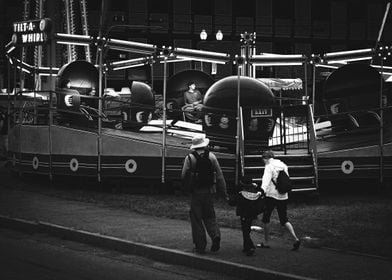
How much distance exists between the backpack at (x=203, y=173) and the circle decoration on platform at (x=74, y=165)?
8137 mm

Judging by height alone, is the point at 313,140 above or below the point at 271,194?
above

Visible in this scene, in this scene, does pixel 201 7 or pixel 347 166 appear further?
pixel 201 7

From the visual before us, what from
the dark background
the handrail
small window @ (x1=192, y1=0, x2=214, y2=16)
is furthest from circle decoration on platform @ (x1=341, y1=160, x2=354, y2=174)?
small window @ (x1=192, y1=0, x2=214, y2=16)

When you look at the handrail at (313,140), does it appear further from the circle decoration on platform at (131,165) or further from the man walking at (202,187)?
the man walking at (202,187)

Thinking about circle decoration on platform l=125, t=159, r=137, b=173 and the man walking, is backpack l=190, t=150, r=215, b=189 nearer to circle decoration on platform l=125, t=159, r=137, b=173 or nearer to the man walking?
the man walking

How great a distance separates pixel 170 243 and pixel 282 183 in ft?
6.71

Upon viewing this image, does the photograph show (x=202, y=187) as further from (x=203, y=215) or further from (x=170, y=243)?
(x=170, y=243)

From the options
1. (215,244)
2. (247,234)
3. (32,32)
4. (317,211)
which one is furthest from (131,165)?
(247,234)

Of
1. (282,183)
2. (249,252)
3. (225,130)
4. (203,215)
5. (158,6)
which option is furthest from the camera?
(158,6)

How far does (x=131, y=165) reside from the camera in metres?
19.2

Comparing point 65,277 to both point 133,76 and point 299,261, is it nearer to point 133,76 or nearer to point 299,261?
point 299,261

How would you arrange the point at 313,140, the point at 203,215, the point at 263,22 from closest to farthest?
the point at 203,215
the point at 313,140
the point at 263,22

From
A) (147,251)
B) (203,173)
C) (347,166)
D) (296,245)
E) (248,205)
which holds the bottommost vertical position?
(147,251)

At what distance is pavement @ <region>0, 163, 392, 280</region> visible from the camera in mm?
10906
